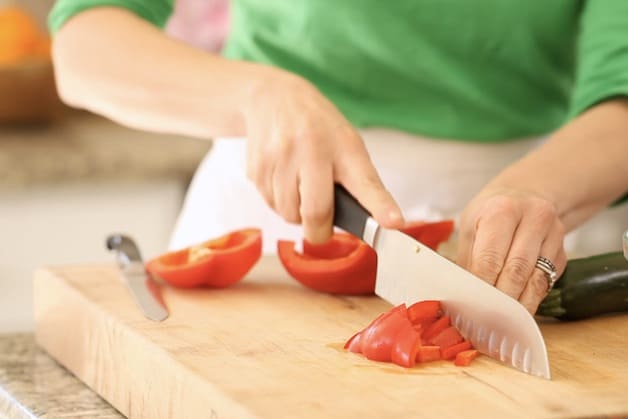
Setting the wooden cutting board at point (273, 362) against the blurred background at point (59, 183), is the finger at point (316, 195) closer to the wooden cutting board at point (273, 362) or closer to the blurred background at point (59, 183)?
the wooden cutting board at point (273, 362)

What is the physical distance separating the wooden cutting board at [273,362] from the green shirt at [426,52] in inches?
13.5

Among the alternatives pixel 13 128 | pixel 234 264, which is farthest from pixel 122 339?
pixel 13 128

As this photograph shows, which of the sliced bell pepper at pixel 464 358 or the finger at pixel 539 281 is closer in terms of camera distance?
the sliced bell pepper at pixel 464 358

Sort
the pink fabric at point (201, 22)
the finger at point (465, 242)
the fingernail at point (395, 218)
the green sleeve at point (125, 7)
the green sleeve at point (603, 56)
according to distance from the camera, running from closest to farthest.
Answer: the fingernail at point (395, 218) → the finger at point (465, 242) → the green sleeve at point (603, 56) → the green sleeve at point (125, 7) → the pink fabric at point (201, 22)

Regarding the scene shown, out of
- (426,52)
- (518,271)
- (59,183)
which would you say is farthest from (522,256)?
(59,183)

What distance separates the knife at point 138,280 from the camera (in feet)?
4.58

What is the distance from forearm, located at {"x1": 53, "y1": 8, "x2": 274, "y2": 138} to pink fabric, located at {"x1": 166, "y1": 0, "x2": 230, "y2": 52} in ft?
4.55

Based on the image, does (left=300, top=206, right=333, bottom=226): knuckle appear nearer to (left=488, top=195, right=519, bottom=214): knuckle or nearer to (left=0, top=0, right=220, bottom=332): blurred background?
(left=488, top=195, right=519, bottom=214): knuckle

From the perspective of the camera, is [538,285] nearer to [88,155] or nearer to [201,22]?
[88,155]

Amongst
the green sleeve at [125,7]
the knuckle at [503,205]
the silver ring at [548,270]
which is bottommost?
the silver ring at [548,270]

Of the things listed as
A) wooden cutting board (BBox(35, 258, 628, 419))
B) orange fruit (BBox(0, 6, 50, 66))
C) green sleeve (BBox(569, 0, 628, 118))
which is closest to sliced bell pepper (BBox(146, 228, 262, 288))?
wooden cutting board (BBox(35, 258, 628, 419))

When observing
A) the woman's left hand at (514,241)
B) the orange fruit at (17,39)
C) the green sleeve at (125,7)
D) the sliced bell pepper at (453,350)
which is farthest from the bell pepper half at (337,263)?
the orange fruit at (17,39)

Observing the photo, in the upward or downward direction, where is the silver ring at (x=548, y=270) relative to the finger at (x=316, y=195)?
downward

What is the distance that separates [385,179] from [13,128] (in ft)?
4.72
